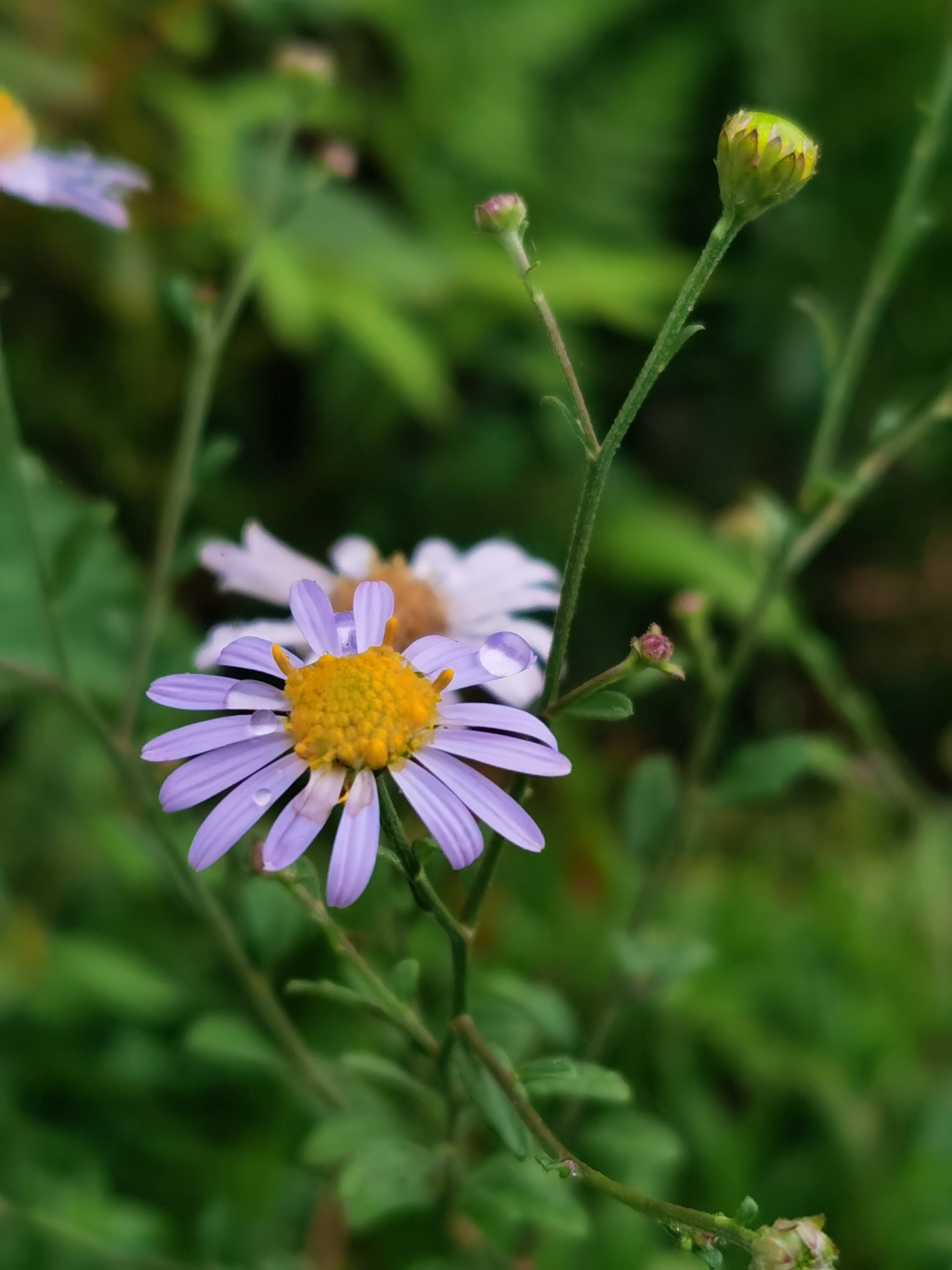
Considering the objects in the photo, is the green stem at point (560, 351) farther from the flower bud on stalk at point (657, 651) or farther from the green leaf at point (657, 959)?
the green leaf at point (657, 959)

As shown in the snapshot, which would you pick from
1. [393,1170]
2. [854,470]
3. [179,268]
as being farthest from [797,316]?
[393,1170]

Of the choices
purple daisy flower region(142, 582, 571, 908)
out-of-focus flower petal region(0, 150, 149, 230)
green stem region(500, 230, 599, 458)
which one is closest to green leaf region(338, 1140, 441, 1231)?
purple daisy flower region(142, 582, 571, 908)

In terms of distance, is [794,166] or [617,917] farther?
[617,917]

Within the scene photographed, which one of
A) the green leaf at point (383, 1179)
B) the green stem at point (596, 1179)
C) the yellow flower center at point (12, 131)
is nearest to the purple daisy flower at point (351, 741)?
the green stem at point (596, 1179)

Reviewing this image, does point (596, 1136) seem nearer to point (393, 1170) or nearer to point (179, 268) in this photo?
point (393, 1170)

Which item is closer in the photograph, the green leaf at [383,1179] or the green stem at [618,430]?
the green stem at [618,430]

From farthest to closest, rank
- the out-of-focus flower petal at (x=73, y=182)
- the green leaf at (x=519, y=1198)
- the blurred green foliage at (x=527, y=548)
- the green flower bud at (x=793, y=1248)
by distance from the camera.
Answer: the blurred green foliage at (x=527, y=548), the out-of-focus flower petal at (x=73, y=182), the green leaf at (x=519, y=1198), the green flower bud at (x=793, y=1248)
